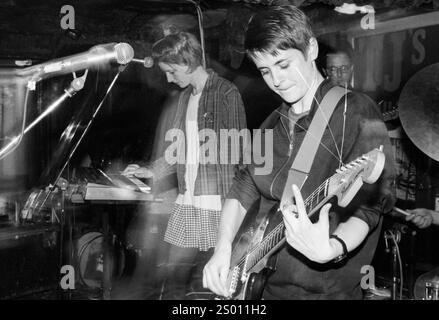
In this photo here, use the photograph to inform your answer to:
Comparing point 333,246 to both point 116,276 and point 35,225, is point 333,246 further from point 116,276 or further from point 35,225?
point 116,276

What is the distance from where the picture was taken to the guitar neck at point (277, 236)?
140 cm

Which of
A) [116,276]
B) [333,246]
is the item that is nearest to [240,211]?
[333,246]

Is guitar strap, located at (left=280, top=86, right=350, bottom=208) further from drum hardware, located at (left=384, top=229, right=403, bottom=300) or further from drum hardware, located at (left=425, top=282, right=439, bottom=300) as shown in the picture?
drum hardware, located at (left=384, top=229, right=403, bottom=300)

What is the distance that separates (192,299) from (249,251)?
0.44 m

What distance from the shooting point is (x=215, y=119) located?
7.29 ft

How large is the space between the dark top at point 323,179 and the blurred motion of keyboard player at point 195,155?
593 millimetres

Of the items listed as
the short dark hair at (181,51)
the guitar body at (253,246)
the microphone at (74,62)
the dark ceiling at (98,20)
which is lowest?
the guitar body at (253,246)

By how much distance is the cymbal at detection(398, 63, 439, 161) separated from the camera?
1.91m

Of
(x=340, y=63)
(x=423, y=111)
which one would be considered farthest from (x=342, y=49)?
(x=423, y=111)

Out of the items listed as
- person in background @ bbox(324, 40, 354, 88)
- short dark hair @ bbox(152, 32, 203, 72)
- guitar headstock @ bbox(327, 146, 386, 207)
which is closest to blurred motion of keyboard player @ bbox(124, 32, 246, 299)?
short dark hair @ bbox(152, 32, 203, 72)

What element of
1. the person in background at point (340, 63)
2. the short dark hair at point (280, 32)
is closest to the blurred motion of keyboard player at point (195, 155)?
the person in background at point (340, 63)

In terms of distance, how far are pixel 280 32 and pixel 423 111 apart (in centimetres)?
76

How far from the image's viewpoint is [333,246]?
131 centimetres

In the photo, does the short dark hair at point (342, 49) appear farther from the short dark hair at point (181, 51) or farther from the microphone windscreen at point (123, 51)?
the microphone windscreen at point (123, 51)
